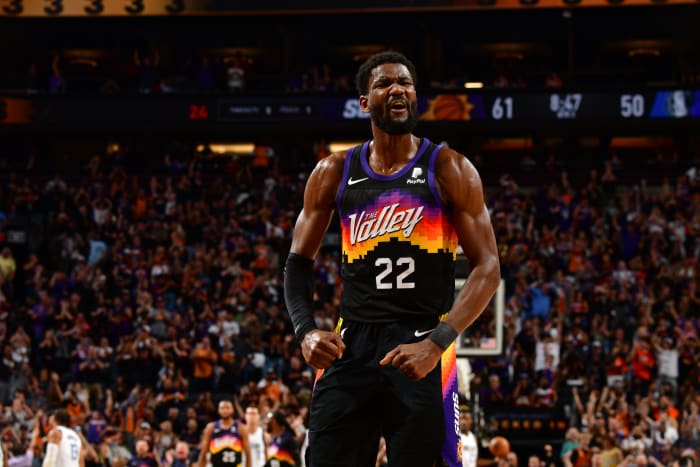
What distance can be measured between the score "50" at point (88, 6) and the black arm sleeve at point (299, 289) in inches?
923

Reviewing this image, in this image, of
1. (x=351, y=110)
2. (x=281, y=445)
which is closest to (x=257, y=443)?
(x=281, y=445)

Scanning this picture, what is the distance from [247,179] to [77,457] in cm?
1578

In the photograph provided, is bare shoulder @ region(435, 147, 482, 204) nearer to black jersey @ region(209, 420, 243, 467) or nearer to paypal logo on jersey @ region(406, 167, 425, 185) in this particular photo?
paypal logo on jersey @ region(406, 167, 425, 185)

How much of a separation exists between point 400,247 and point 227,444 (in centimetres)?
957

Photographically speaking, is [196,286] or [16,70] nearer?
[196,286]

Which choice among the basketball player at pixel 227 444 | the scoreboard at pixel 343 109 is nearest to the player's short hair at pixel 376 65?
the basketball player at pixel 227 444

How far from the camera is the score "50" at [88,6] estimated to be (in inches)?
1077

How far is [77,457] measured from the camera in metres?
13.3

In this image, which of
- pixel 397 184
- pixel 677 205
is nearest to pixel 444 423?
pixel 397 184

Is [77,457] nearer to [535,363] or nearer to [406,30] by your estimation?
[535,363]

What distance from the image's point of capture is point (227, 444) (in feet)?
45.3

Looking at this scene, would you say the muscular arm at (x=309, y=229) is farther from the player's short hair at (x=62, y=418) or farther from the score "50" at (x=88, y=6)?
the score "50" at (x=88, y=6)

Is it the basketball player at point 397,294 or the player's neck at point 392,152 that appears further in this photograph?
the player's neck at point 392,152

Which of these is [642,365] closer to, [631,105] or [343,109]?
[631,105]
